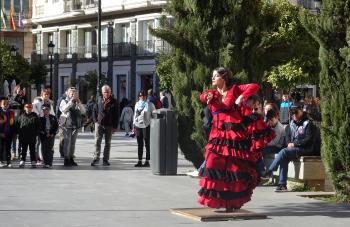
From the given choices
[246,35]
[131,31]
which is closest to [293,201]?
[246,35]

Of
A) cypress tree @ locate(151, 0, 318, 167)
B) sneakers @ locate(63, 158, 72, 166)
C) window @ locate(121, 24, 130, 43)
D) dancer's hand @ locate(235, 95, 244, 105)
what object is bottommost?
sneakers @ locate(63, 158, 72, 166)

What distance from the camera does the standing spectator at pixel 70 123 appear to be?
20.1m

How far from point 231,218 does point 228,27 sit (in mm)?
5249

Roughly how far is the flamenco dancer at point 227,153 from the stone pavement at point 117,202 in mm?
437

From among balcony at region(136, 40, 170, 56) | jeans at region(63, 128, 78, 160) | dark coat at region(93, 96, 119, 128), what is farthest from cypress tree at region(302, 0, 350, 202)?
balcony at region(136, 40, 170, 56)

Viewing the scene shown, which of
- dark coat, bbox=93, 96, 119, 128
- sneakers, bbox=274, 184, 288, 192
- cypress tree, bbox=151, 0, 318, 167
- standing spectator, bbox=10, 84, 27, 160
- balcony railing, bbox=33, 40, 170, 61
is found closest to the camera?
sneakers, bbox=274, 184, 288, 192

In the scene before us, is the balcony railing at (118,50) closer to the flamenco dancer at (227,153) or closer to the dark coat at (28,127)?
the dark coat at (28,127)

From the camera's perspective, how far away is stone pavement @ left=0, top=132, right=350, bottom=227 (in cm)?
1068

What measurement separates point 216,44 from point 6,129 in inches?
241

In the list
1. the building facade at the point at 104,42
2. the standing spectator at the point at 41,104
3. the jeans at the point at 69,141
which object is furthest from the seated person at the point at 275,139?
the building facade at the point at 104,42

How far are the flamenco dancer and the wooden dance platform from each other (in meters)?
0.13

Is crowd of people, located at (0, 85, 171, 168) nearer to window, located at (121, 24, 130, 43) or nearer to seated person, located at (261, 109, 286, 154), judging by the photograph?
seated person, located at (261, 109, 286, 154)

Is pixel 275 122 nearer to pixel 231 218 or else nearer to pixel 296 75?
pixel 231 218

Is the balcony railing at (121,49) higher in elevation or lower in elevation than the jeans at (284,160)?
higher
